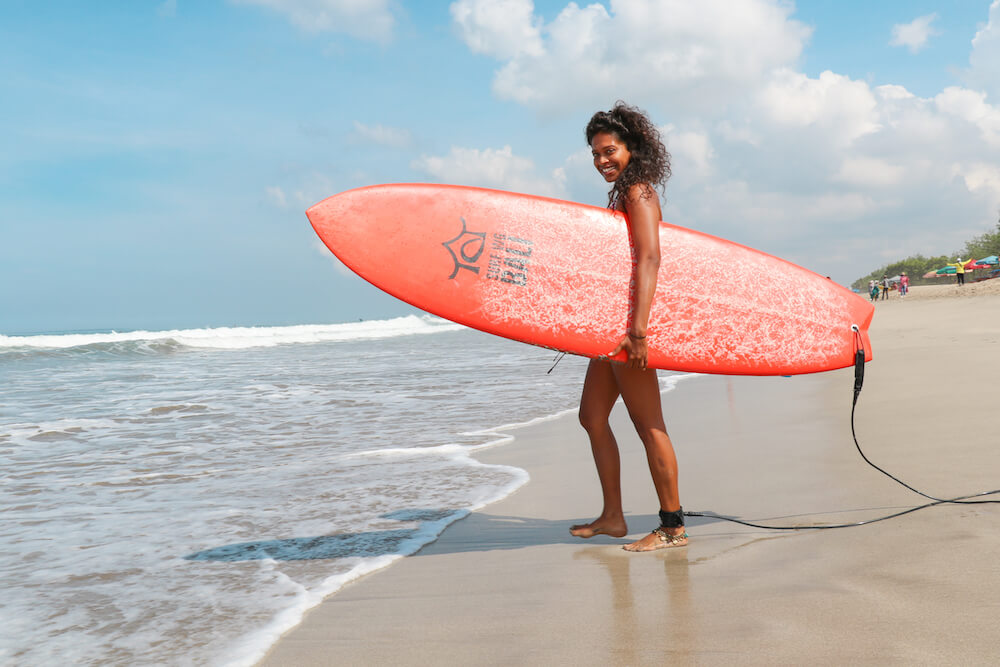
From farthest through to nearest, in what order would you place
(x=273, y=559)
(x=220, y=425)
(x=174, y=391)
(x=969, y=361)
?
(x=174, y=391)
(x=969, y=361)
(x=220, y=425)
(x=273, y=559)

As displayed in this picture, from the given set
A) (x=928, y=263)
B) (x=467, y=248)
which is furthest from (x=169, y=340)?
(x=928, y=263)

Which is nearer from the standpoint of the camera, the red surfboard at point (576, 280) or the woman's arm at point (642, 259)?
the woman's arm at point (642, 259)

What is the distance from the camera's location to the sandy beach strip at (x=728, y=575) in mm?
1655

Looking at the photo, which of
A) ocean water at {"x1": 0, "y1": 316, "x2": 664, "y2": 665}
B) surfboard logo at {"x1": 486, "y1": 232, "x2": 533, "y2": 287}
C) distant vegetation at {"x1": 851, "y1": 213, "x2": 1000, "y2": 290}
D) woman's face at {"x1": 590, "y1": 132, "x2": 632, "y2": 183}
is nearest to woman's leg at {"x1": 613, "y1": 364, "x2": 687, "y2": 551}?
surfboard logo at {"x1": 486, "y1": 232, "x2": 533, "y2": 287}

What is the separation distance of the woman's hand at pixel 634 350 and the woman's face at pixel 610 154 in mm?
608

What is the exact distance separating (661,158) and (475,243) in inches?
31.9

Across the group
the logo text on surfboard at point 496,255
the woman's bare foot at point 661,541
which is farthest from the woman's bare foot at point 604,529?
the logo text on surfboard at point 496,255

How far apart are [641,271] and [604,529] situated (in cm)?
102

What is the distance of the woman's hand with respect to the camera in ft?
8.04

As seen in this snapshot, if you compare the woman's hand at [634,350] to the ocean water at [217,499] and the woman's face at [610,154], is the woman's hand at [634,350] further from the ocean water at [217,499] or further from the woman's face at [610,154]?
the ocean water at [217,499]

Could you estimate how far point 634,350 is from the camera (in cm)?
246

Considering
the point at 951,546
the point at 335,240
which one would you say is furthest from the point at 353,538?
the point at 951,546

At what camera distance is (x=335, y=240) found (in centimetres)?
301

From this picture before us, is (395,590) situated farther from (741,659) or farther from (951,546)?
(951,546)
